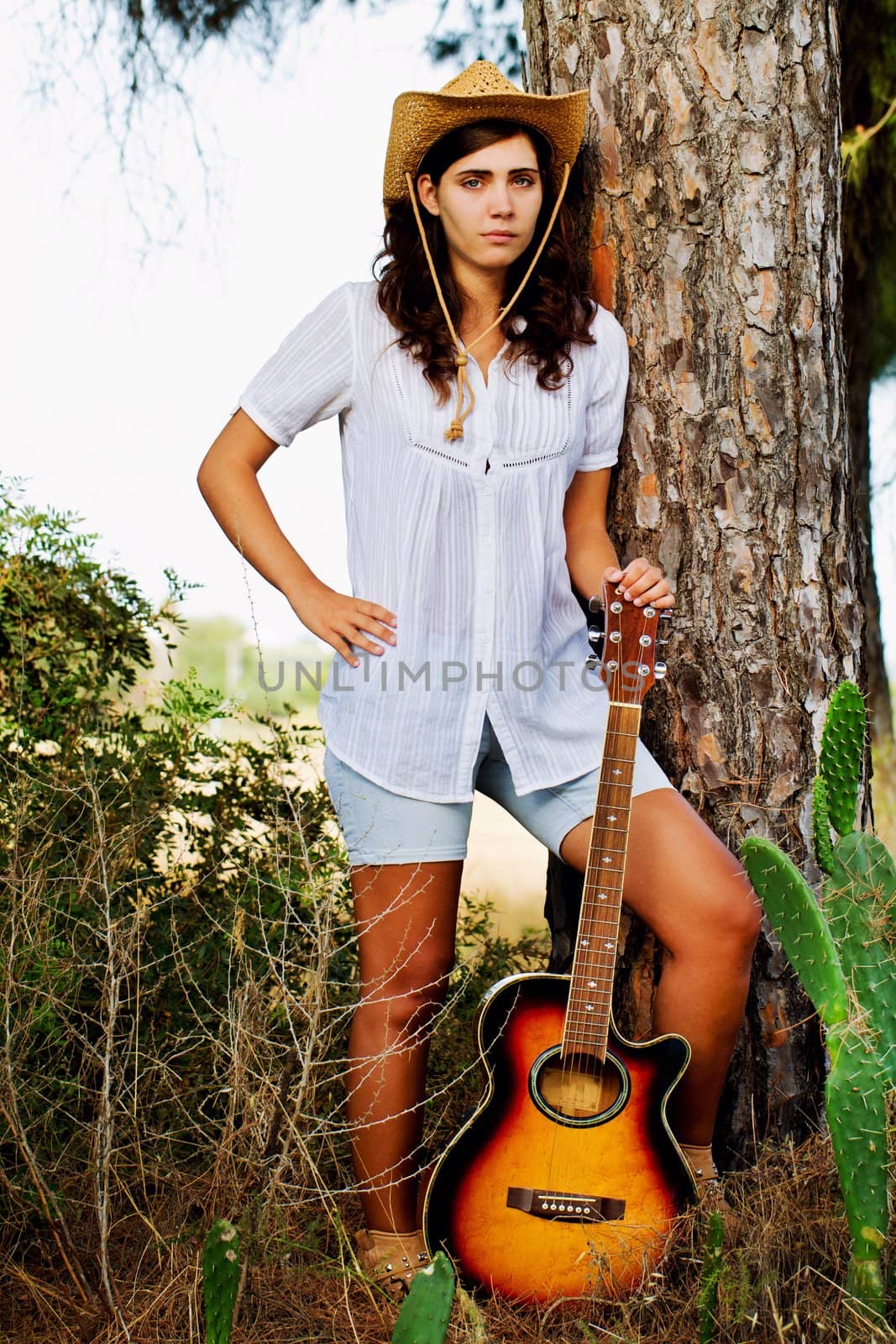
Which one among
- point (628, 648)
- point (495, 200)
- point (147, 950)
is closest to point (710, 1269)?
point (628, 648)

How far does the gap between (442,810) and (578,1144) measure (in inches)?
27.4

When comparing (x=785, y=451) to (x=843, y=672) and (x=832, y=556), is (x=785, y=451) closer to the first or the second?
(x=832, y=556)

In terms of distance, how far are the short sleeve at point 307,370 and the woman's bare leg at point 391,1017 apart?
96cm

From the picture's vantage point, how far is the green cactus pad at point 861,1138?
2.06m

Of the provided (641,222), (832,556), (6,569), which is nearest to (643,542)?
(832,556)

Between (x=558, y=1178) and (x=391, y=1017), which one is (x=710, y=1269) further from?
(x=391, y=1017)

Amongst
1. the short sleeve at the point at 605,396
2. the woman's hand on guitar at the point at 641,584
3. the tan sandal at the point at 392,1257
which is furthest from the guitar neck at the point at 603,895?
the short sleeve at the point at 605,396

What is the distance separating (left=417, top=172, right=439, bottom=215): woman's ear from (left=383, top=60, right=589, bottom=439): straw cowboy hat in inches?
0.7

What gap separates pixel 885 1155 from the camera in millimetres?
2070

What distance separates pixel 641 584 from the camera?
249 cm

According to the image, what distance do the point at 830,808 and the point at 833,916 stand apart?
224mm

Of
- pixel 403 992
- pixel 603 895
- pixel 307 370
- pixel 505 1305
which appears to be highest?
pixel 307 370

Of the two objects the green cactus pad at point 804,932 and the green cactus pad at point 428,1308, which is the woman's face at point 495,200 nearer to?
the green cactus pad at point 804,932

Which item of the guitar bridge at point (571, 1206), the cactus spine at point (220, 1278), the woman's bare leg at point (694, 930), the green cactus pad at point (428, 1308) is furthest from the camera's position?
the woman's bare leg at point (694, 930)
